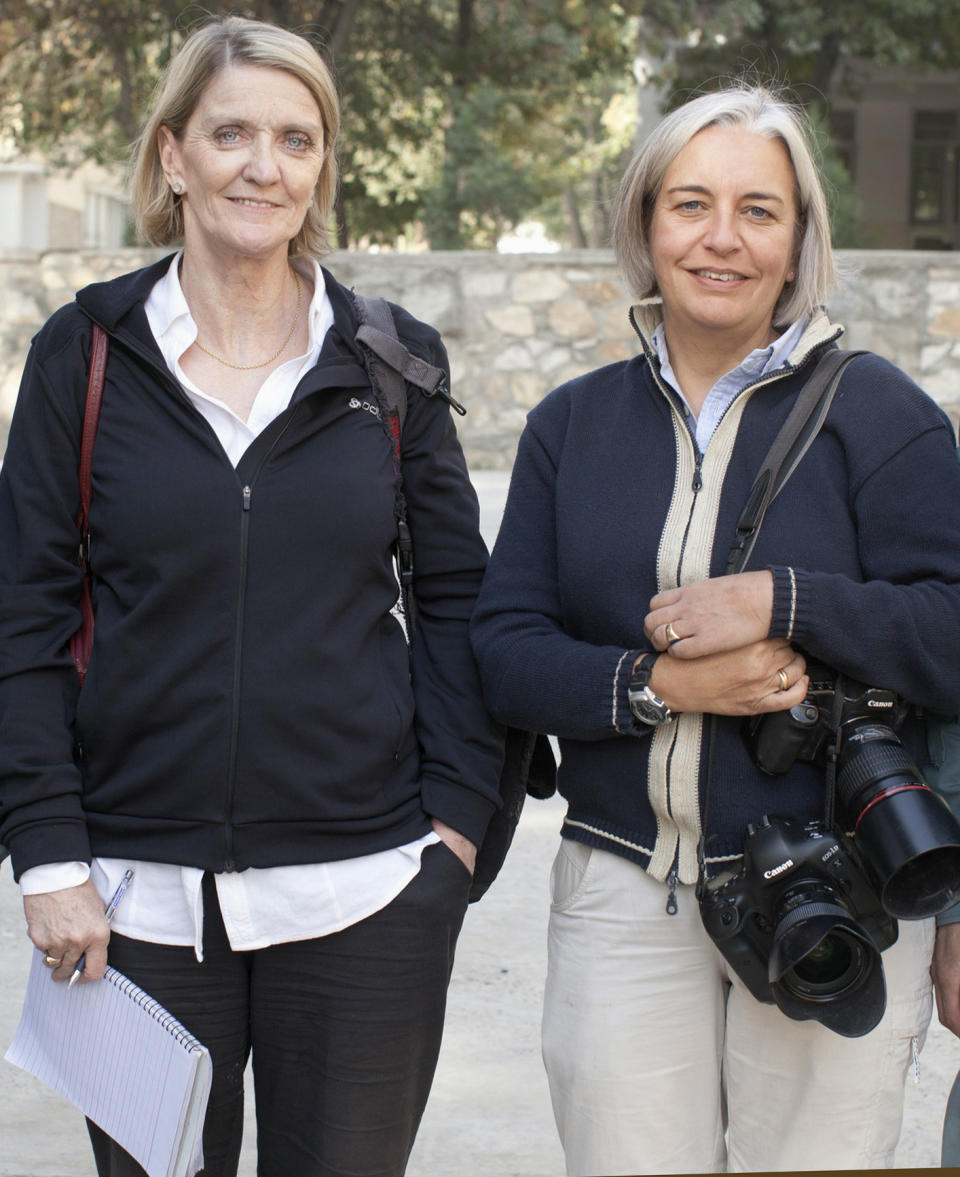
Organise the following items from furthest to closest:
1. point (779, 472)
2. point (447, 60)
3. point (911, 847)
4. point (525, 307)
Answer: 1. point (447, 60)
2. point (525, 307)
3. point (779, 472)
4. point (911, 847)

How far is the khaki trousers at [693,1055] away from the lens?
7.15 ft

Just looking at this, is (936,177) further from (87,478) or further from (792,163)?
(87,478)

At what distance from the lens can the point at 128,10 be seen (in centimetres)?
1352

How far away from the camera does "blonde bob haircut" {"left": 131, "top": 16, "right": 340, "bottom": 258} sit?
7.36ft

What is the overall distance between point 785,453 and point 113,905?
1194 mm

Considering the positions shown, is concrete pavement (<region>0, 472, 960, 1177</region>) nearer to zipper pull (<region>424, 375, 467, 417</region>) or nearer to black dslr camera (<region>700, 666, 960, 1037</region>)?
black dslr camera (<region>700, 666, 960, 1037</region>)

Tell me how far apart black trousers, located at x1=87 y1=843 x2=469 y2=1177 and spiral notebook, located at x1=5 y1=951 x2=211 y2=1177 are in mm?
68

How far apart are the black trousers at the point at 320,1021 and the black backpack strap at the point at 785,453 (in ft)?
2.19

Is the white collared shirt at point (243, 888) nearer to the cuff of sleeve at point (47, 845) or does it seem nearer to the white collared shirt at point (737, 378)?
the cuff of sleeve at point (47, 845)

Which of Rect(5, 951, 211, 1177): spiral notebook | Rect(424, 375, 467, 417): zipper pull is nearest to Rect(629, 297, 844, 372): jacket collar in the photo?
Rect(424, 375, 467, 417): zipper pull

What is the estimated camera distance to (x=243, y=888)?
7.02 feet

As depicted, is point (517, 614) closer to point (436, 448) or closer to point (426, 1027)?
point (436, 448)

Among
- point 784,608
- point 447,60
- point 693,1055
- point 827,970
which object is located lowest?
point 693,1055

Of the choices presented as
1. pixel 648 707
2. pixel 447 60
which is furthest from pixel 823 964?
pixel 447 60
